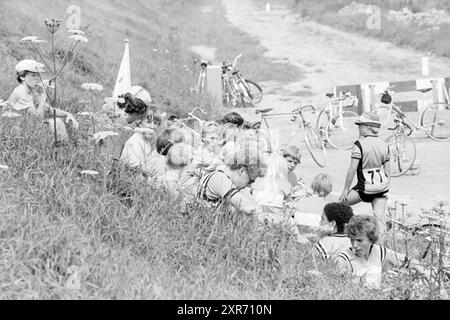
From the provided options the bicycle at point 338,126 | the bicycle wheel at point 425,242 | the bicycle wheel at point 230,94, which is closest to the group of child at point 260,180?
the bicycle wheel at point 425,242

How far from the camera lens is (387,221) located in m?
7.01

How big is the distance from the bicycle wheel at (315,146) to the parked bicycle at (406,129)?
116 centimetres

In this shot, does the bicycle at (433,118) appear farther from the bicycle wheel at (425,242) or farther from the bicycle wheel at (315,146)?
the bicycle wheel at (425,242)

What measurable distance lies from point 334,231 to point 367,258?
60 cm

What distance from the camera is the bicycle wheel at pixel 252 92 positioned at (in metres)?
18.2

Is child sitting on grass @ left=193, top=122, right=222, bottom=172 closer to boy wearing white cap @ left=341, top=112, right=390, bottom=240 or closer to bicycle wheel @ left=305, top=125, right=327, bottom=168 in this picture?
boy wearing white cap @ left=341, top=112, right=390, bottom=240

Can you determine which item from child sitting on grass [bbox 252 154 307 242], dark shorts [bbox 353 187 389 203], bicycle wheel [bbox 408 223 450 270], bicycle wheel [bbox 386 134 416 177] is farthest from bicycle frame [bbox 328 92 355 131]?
bicycle wheel [bbox 408 223 450 270]

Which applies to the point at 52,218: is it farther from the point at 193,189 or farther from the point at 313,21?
the point at 313,21

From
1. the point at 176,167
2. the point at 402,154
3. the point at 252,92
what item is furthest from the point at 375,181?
the point at 252,92

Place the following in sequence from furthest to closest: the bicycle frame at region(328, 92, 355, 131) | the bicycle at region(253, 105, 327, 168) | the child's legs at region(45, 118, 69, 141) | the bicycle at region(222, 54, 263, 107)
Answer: the bicycle at region(222, 54, 263, 107) < the bicycle frame at region(328, 92, 355, 131) < the bicycle at region(253, 105, 327, 168) < the child's legs at region(45, 118, 69, 141)

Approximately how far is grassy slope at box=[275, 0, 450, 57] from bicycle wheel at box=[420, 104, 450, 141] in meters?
9.53

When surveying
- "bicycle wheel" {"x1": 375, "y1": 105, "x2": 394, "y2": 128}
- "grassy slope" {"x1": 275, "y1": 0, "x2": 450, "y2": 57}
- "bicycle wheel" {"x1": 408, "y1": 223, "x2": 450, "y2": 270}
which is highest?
"grassy slope" {"x1": 275, "y1": 0, "x2": 450, "y2": 57}

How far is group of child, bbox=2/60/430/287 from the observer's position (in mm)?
5246
